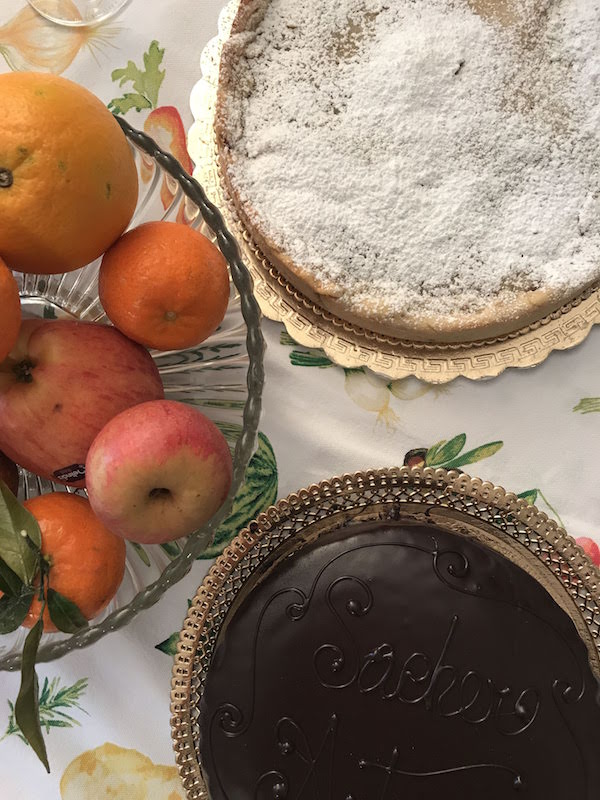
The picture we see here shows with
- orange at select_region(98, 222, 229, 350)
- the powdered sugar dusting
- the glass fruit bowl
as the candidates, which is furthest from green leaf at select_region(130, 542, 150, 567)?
the powdered sugar dusting

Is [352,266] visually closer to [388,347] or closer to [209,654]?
[388,347]

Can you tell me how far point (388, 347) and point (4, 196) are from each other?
0.43 m

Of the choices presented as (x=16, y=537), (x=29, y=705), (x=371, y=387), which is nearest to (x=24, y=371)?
(x=16, y=537)

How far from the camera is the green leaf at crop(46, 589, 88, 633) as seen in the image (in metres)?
0.63

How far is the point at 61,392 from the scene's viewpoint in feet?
2.10

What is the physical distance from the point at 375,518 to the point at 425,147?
40 cm

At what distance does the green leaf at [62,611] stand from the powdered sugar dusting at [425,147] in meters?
0.40

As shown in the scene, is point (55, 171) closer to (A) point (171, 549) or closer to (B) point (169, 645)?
(A) point (171, 549)

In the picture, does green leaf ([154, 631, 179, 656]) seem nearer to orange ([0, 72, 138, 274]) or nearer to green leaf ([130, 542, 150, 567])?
green leaf ([130, 542, 150, 567])

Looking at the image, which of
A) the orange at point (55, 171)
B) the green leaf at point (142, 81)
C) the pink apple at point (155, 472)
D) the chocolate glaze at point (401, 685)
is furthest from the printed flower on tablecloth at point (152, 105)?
the chocolate glaze at point (401, 685)

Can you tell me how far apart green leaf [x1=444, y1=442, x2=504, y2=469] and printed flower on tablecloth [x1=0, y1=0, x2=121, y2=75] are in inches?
24.9

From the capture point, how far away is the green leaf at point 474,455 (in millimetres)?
845

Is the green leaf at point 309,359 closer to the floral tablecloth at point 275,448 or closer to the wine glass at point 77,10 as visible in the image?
the floral tablecloth at point 275,448

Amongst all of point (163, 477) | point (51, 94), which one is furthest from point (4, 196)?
point (163, 477)
